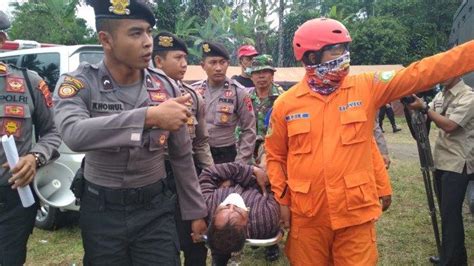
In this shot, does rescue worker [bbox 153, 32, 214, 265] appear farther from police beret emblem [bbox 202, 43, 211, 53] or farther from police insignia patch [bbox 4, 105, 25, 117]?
police insignia patch [bbox 4, 105, 25, 117]

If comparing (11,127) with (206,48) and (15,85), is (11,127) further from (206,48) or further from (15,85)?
(206,48)

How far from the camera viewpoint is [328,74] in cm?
246

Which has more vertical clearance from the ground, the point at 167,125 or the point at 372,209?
the point at 167,125

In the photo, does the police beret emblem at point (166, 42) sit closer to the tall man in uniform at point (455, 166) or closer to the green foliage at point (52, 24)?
the tall man in uniform at point (455, 166)

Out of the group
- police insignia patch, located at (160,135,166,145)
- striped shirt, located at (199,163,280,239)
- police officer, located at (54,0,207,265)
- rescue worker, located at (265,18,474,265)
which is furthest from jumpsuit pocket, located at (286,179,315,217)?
police insignia patch, located at (160,135,166,145)

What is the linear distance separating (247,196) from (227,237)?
15.9 inches

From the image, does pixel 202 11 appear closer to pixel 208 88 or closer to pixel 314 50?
pixel 208 88

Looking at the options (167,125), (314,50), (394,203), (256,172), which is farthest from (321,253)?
(394,203)

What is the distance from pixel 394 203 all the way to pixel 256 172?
145 inches

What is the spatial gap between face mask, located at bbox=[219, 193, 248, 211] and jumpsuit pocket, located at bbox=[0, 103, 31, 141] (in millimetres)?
1239

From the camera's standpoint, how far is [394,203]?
590cm

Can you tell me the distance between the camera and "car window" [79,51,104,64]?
453cm

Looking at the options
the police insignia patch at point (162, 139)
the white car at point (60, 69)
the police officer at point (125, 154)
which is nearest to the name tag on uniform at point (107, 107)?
the police officer at point (125, 154)

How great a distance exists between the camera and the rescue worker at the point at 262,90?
4.65 meters
